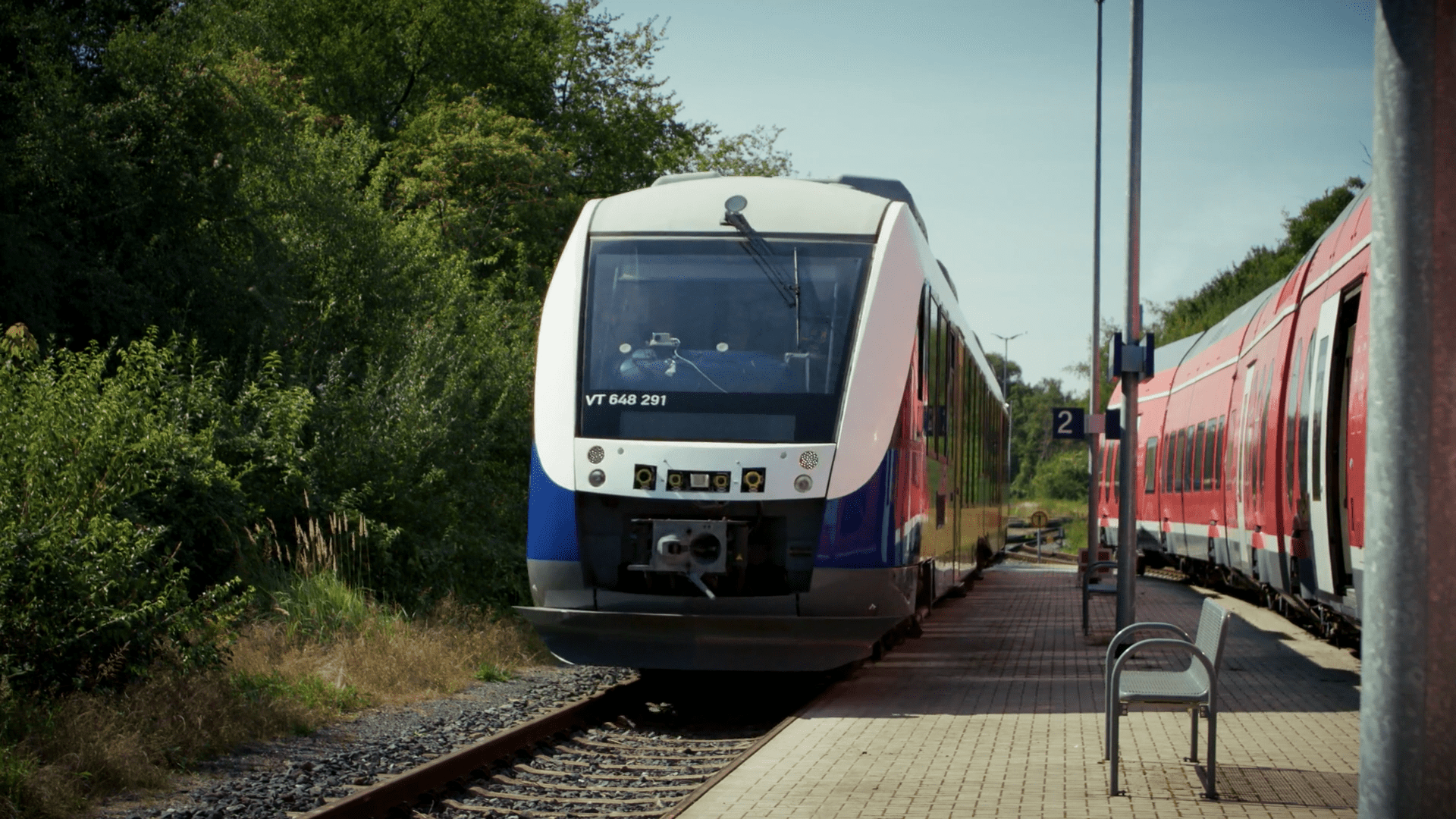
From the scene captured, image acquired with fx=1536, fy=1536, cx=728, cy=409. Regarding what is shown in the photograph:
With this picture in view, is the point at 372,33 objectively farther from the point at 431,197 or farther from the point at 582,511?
the point at 582,511

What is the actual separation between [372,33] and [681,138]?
8.05 meters

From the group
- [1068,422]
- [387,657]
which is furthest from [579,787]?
[1068,422]

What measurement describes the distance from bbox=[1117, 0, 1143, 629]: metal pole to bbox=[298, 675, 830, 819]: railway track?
10.5 ft

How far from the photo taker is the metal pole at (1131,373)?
13.9 metres

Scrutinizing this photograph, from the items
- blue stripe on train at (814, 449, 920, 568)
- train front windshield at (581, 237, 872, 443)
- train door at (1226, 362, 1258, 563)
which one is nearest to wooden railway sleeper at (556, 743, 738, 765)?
blue stripe on train at (814, 449, 920, 568)

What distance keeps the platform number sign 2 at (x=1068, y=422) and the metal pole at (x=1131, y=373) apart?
4675 millimetres

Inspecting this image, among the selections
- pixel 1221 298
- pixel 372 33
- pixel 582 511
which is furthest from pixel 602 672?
pixel 1221 298

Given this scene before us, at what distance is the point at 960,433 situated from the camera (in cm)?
1722

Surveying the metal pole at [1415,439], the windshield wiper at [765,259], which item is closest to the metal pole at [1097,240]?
the windshield wiper at [765,259]

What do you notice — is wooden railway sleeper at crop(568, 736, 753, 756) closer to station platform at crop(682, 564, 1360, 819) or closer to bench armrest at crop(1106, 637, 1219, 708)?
station platform at crop(682, 564, 1360, 819)

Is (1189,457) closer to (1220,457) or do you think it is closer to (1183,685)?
(1220,457)

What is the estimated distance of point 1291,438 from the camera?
539 inches

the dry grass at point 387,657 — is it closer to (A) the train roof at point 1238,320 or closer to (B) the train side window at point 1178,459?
(A) the train roof at point 1238,320

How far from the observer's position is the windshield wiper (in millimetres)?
10906
